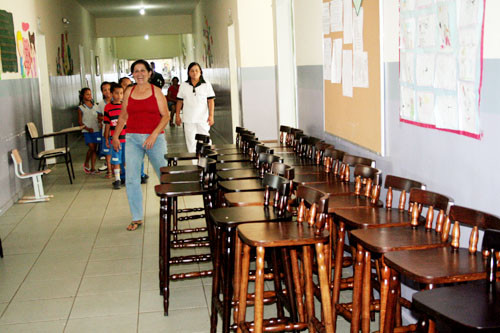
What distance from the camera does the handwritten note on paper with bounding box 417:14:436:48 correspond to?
3246mm

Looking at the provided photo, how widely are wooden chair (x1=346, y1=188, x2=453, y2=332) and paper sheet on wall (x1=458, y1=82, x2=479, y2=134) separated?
37 cm

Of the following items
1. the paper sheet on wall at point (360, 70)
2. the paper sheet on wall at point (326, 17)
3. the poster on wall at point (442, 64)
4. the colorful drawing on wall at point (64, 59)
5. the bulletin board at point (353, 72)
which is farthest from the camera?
the colorful drawing on wall at point (64, 59)

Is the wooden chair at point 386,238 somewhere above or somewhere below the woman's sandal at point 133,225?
above

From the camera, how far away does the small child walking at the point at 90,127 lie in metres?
9.74

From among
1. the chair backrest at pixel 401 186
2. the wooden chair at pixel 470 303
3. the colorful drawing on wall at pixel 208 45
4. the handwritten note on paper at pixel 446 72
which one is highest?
the colorful drawing on wall at pixel 208 45

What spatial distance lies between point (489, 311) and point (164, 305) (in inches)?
97.2

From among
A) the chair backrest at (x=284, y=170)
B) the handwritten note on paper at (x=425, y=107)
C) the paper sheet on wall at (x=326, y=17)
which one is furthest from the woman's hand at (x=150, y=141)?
the handwritten note on paper at (x=425, y=107)

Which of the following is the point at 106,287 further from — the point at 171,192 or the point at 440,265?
the point at 440,265

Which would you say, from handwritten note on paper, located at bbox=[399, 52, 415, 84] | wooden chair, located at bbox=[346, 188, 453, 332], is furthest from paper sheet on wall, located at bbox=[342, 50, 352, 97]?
wooden chair, located at bbox=[346, 188, 453, 332]

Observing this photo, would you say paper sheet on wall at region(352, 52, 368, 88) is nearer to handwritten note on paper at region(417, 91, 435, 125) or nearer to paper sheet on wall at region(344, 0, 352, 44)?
paper sheet on wall at region(344, 0, 352, 44)

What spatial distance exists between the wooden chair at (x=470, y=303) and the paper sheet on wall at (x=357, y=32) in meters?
2.50

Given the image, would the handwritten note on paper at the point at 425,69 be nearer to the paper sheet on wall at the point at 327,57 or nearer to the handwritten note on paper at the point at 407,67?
the handwritten note on paper at the point at 407,67

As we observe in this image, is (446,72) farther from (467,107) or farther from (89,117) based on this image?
(89,117)

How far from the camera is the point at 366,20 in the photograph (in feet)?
14.2
